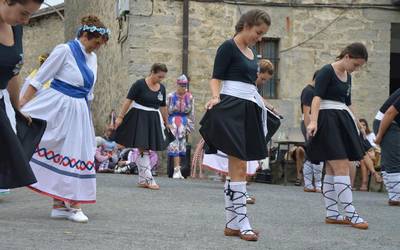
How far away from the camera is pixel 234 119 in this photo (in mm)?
5895

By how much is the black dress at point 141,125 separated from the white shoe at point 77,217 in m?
3.87

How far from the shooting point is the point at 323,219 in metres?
7.57

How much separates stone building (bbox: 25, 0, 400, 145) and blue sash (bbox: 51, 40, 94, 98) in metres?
9.57

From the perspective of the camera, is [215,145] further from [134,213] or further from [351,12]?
[351,12]

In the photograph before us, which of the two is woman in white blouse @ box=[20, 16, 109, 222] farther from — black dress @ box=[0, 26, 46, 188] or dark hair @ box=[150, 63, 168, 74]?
dark hair @ box=[150, 63, 168, 74]

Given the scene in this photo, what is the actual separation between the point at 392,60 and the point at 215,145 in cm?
1502

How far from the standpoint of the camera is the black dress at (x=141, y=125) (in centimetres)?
1057

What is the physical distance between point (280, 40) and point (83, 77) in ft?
35.9

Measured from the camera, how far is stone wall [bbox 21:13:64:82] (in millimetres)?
31875

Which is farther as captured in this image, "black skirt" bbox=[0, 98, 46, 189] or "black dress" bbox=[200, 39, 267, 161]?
"black dress" bbox=[200, 39, 267, 161]

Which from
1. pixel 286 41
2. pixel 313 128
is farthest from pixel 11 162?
pixel 286 41

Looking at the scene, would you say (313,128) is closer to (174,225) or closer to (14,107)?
(174,225)

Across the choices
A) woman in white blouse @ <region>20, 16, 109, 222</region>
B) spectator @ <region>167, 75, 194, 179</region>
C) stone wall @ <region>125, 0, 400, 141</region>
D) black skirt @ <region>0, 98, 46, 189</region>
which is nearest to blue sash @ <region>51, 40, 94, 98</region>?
woman in white blouse @ <region>20, 16, 109, 222</region>

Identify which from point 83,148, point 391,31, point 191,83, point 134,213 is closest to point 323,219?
point 134,213
